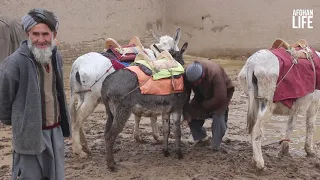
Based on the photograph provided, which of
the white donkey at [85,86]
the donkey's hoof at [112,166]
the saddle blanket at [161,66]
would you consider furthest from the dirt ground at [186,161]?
the saddle blanket at [161,66]

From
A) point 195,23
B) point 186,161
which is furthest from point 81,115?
point 195,23

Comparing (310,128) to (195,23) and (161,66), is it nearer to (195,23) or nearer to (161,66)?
(161,66)

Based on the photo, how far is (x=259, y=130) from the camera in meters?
5.25

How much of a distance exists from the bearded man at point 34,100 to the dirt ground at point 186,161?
1800 millimetres

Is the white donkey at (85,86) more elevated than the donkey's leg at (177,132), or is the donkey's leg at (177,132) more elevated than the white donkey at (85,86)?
the white donkey at (85,86)

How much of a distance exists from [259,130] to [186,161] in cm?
107

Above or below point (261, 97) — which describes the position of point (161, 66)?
above

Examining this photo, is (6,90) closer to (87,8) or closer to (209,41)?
(87,8)

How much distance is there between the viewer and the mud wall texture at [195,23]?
14297 millimetres

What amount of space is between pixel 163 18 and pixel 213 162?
12247 millimetres

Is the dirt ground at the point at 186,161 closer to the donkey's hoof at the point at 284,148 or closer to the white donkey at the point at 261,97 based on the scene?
the donkey's hoof at the point at 284,148

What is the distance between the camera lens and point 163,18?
686 inches

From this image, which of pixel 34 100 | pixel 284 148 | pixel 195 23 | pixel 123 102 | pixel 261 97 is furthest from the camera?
pixel 195 23

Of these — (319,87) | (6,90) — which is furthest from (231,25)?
(6,90)
